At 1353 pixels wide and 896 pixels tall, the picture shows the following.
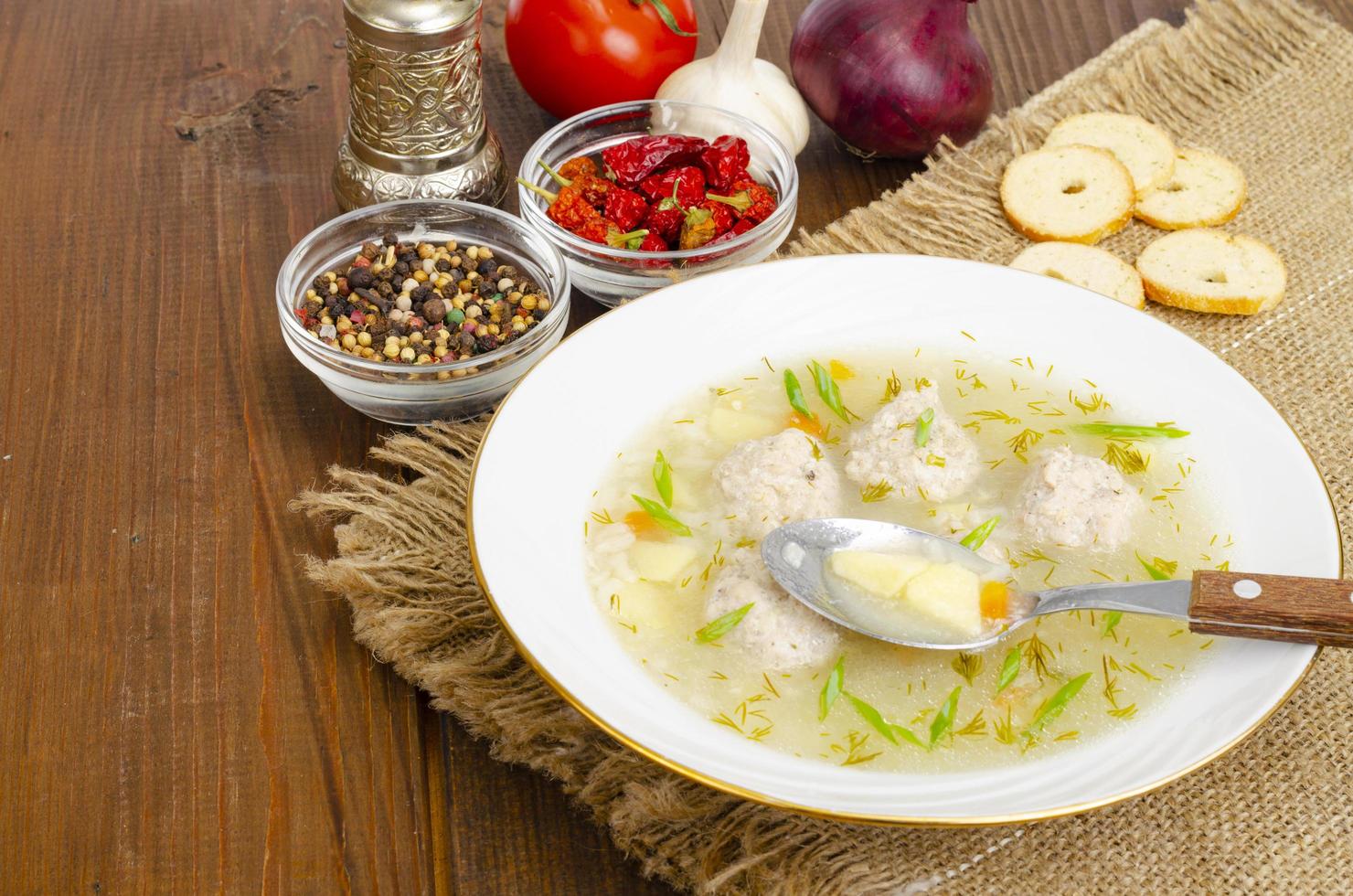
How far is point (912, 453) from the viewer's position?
210 centimetres

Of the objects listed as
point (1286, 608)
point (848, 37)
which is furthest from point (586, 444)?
point (848, 37)

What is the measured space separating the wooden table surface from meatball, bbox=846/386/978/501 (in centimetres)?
76

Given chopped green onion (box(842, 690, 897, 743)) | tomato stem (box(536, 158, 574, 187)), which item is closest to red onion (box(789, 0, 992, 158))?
tomato stem (box(536, 158, 574, 187))

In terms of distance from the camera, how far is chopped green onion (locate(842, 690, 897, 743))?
1753mm

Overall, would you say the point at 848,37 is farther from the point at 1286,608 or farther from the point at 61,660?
the point at 61,660

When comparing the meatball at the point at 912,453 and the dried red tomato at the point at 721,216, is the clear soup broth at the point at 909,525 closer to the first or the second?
the meatball at the point at 912,453

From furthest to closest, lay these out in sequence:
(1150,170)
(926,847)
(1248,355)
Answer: (1150,170), (1248,355), (926,847)

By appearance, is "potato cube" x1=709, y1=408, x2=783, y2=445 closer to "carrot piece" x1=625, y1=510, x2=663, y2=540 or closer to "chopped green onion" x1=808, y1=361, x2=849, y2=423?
"chopped green onion" x1=808, y1=361, x2=849, y2=423

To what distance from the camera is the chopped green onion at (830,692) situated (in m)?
1.79

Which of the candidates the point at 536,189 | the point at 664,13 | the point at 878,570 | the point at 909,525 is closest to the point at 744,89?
the point at 664,13

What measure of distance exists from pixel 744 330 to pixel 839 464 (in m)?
0.36

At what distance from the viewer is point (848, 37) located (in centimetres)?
300

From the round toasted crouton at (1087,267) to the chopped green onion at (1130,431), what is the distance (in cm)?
59

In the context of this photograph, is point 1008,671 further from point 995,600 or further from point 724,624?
point 724,624
